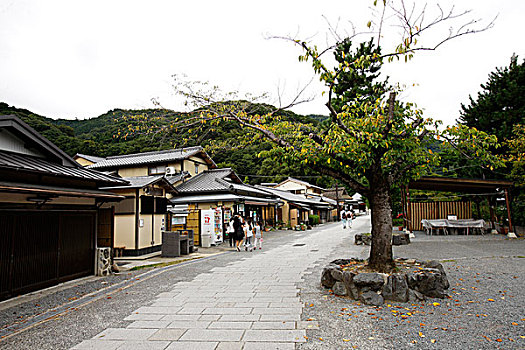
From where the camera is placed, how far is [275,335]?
440cm

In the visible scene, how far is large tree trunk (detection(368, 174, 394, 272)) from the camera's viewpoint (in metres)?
6.66

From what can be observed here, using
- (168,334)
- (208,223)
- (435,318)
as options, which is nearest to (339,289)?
(435,318)

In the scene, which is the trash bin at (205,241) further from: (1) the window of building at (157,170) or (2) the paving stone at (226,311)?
(2) the paving stone at (226,311)

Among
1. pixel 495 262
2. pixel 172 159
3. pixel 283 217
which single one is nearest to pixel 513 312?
pixel 495 262

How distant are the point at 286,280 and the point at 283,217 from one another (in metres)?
23.0

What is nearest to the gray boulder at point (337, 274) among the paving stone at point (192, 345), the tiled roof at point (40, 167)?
the paving stone at point (192, 345)

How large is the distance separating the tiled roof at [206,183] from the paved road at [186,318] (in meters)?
10.3

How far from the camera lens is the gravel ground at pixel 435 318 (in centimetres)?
404

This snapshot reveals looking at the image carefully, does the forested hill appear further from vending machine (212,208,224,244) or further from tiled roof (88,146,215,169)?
vending machine (212,208,224,244)

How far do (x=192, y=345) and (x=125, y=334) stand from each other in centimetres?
121

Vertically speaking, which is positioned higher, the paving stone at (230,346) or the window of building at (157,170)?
the window of building at (157,170)

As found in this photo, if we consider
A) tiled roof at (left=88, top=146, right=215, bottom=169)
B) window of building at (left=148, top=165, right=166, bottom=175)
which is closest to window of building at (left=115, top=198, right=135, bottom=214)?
tiled roof at (left=88, top=146, right=215, bottom=169)

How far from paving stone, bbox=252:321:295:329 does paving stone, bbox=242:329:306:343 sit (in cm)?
15

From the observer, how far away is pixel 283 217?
3084cm
